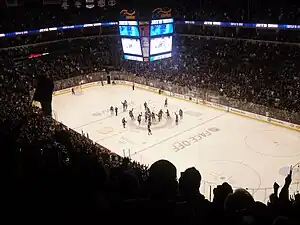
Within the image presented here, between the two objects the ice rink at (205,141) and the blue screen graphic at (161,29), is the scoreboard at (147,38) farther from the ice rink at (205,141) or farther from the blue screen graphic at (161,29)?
the ice rink at (205,141)

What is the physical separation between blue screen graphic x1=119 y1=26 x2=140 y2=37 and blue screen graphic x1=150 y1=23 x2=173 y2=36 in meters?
1.00

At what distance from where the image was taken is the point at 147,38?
71.4 ft

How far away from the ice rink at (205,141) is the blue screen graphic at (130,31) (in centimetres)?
524

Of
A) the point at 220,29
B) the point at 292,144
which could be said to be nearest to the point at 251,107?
the point at 292,144

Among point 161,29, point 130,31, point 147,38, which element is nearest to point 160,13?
point 161,29

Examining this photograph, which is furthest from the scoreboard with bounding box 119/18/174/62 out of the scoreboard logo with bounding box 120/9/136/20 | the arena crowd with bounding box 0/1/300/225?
the arena crowd with bounding box 0/1/300/225

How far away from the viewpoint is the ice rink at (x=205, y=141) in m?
14.2

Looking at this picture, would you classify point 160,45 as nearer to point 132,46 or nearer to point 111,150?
point 132,46

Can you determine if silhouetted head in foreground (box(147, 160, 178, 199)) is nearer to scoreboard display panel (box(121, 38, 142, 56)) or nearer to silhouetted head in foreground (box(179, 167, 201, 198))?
silhouetted head in foreground (box(179, 167, 201, 198))

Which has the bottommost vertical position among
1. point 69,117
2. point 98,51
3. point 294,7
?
point 69,117

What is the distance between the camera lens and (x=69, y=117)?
23109mm

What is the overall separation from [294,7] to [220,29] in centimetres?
761

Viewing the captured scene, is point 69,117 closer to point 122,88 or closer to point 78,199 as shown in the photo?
point 122,88

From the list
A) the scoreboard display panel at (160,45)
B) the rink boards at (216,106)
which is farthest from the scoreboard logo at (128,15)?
the rink boards at (216,106)
